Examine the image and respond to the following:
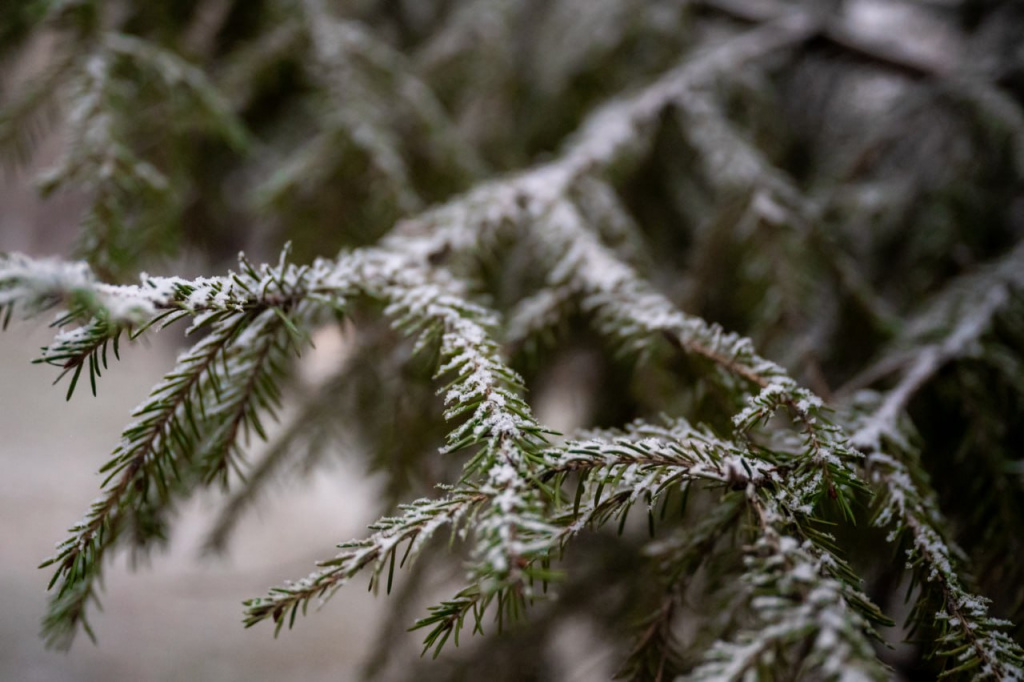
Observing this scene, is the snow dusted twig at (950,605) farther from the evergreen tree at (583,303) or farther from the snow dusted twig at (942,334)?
the snow dusted twig at (942,334)

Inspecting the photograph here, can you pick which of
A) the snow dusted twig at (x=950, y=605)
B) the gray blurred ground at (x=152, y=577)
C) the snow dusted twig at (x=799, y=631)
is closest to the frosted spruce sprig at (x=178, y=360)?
the snow dusted twig at (x=799, y=631)

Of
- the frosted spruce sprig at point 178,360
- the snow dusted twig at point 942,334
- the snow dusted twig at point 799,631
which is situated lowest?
the snow dusted twig at point 799,631

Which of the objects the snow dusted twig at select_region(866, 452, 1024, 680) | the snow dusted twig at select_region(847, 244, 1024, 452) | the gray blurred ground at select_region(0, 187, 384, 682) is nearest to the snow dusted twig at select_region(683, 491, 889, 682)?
the snow dusted twig at select_region(866, 452, 1024, 680)

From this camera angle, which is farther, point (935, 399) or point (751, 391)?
point (935, 399)

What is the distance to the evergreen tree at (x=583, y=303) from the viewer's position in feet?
1.77

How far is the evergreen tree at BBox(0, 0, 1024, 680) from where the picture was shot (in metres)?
0.54

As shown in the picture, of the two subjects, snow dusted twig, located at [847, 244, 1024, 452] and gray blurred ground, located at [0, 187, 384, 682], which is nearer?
snow dusted twig, located at [847, 244, 1024, 452]

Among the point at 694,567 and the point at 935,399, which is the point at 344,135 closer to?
the point at 694,567

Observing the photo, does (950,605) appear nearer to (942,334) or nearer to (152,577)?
(942,334)

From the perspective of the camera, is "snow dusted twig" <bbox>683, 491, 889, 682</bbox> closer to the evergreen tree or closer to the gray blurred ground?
the evergreen tree

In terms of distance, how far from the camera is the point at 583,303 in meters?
0.90

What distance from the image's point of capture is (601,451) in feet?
1.82

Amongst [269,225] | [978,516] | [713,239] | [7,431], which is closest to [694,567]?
Answer: [978,516]

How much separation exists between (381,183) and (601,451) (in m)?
0.85
